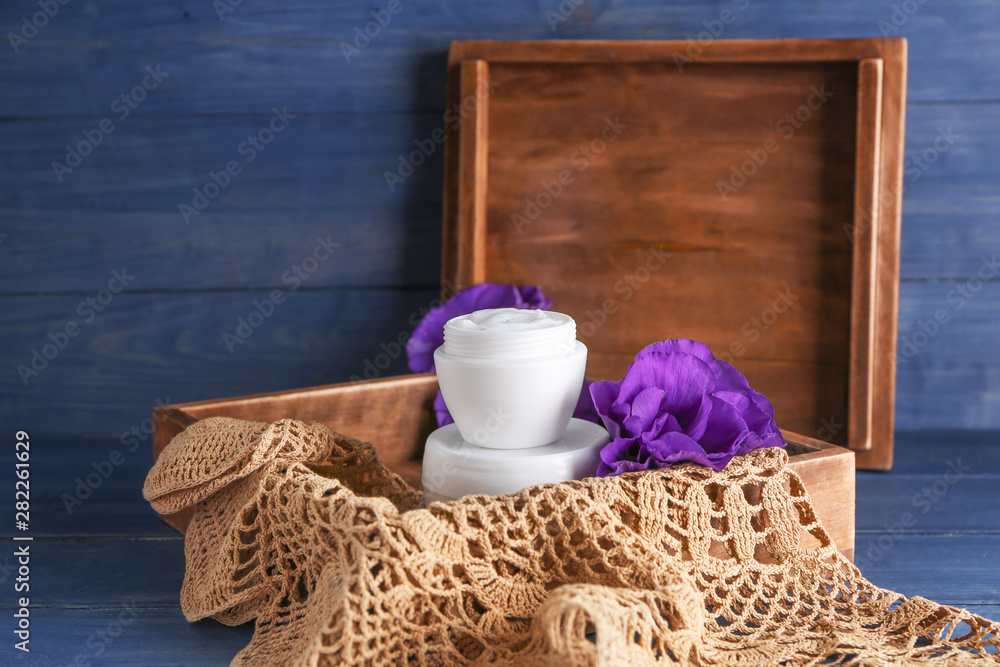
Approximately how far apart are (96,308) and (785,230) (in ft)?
2.45

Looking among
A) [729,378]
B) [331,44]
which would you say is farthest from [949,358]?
[331,44]

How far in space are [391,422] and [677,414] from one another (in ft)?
1.01

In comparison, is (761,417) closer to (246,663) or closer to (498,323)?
(498,323)

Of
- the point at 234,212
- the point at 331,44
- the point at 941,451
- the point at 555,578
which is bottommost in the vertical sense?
the point at 941,451

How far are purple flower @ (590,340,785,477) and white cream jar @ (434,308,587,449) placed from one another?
3 centimetres

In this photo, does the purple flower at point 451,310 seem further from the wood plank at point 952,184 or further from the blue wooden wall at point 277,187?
the wood plank at point 952,184

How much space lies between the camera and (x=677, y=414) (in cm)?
53

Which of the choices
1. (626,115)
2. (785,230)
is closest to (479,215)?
(626,115)

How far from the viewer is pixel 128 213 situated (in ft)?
3.03

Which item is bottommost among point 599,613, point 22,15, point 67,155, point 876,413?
point 876,413

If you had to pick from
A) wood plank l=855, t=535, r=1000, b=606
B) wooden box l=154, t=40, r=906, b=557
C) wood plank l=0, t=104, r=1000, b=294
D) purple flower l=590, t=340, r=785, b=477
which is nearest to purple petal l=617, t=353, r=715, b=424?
purple flower l=590, t=340, r=785, b=477

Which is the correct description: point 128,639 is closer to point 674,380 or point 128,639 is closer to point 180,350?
point 674,380

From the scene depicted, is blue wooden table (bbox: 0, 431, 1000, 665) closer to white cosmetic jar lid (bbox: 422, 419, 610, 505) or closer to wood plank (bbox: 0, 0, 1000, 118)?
white cosmetic jar lid (bbox: 422, 419, 610, 505)

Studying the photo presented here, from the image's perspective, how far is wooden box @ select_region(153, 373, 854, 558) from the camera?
0.54 m
